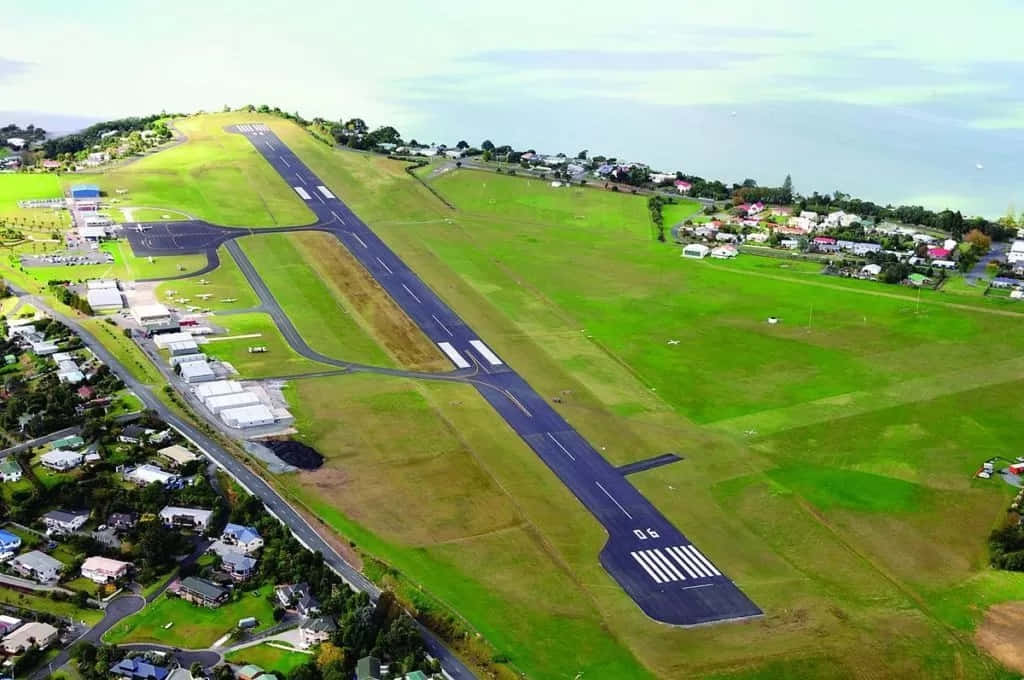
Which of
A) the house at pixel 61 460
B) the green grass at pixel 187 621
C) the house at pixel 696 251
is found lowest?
the green grass at pixel 187 621

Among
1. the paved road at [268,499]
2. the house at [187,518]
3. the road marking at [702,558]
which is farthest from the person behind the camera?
the house at [187,518]

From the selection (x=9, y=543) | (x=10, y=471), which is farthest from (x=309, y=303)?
(x=9, y=543)

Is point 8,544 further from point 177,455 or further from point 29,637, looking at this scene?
point 177,455

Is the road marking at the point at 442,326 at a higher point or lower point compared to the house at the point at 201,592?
higher

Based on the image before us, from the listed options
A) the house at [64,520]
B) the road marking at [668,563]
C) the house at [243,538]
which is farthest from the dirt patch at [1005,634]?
the house at [64,520]

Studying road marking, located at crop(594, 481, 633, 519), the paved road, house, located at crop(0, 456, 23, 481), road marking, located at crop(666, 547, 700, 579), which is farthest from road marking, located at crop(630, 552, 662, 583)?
house, located at crop(0, 456, 23, 481)

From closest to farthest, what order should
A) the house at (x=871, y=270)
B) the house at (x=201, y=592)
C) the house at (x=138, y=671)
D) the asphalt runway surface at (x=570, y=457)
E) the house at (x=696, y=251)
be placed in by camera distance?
the house at (x=138, y=671)
the house at (x=201, y=592)
the asphalt runway surface at (x=570, y=457)
the house at (x=871, y=270)
the house at (x=696, y=251)

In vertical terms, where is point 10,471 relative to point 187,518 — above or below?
above

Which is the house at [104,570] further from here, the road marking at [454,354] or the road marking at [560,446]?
the road marking at [454,354]
